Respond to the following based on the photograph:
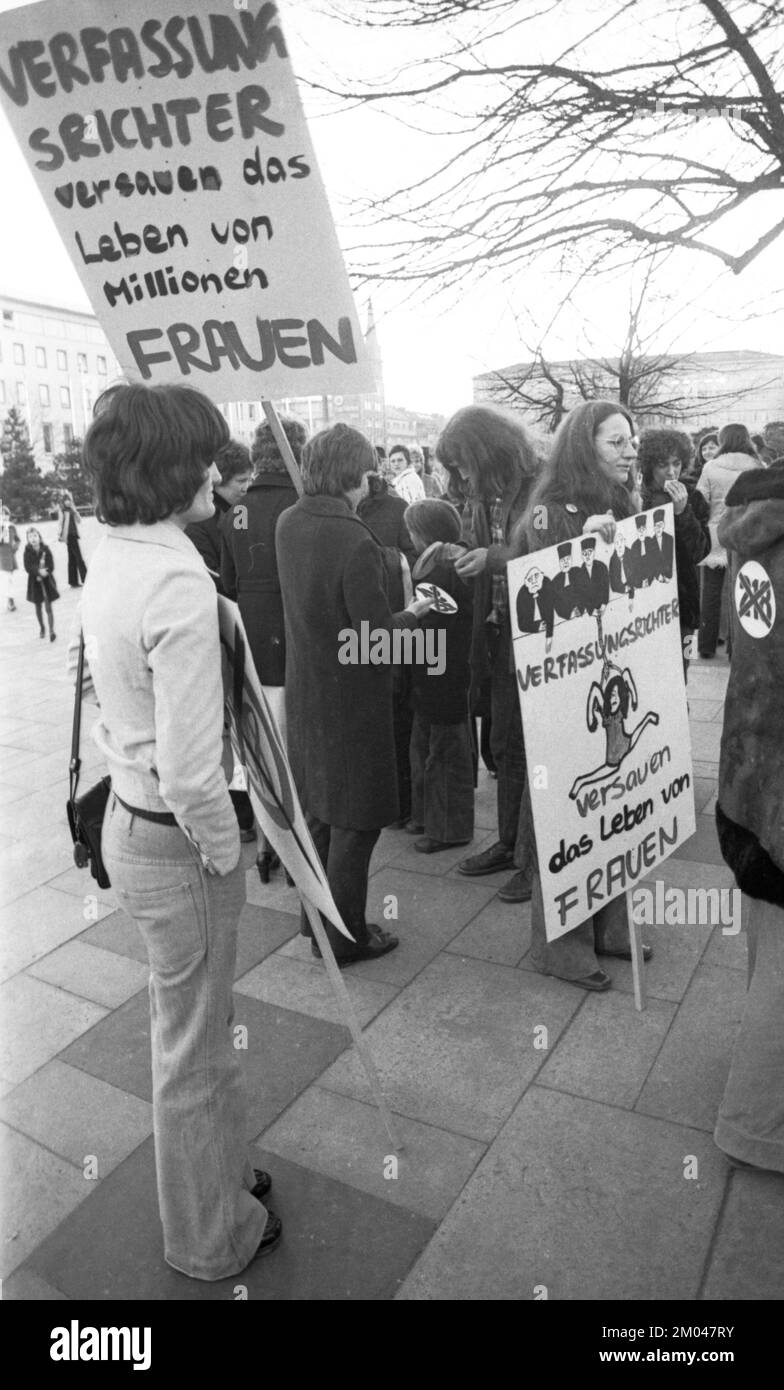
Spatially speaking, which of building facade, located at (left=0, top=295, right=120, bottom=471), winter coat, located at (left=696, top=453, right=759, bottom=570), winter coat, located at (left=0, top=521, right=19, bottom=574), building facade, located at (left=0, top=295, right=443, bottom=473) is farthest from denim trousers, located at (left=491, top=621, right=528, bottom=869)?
building facade, located at (left=0, top=295, right=120, bottom=471)

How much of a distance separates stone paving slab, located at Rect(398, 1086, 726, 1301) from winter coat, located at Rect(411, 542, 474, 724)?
78.8 inches

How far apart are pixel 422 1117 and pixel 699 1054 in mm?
848

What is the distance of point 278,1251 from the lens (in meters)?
2.10

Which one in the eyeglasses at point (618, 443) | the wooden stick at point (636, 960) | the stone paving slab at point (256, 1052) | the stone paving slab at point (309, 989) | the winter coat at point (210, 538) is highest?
the eyeglasses at point (618, 443)

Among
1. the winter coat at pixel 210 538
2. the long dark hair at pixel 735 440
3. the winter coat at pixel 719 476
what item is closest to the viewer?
the winter coat at pixel 210 538

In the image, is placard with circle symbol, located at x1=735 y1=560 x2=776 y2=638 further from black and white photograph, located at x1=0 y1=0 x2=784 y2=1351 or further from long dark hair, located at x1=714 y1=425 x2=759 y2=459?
long dark hair, located at x1=714 y1=425 x2=759 y2=459

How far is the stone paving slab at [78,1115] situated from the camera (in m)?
2.47

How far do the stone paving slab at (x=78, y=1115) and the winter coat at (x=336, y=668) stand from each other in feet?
3.55

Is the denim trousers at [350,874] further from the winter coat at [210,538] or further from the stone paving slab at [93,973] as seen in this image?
the winter coat at [210,538]

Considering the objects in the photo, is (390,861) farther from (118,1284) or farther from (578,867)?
(118,1284)

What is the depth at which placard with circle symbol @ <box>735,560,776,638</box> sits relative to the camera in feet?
6.66

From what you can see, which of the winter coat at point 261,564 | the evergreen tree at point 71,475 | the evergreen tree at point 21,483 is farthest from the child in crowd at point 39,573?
the evergreen tree at point 71,475

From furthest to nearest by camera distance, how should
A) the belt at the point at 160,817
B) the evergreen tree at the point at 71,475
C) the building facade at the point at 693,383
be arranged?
the evergreen tree at the point at 71,475 < the building facade at the point at 693,383 < the belt at the point at 160,817

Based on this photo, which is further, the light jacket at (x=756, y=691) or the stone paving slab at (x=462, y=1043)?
the stone paving slab at (x=462, y=1043)
